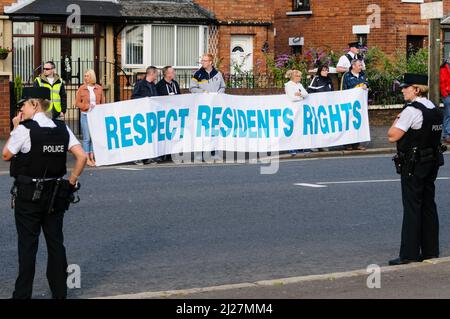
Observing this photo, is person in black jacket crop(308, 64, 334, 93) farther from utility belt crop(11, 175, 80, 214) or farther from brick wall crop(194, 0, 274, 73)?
utility belt crop(11, 175, 80, 214)

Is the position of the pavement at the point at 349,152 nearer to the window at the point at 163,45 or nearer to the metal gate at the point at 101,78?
the metal gate at the point at 101,78

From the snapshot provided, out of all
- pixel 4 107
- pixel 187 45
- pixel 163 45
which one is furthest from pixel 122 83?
pixel 4 107

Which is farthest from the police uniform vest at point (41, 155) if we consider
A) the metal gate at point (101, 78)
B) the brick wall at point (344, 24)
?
the brick wall at point (344, 24)

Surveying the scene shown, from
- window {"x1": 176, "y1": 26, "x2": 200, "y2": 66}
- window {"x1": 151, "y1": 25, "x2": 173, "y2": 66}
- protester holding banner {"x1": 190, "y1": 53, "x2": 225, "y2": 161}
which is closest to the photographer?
protester holding banner {"x1": 190, "y1": 53, "x2": 225, "y2": 161}

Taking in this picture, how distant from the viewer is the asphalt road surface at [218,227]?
10109 mm

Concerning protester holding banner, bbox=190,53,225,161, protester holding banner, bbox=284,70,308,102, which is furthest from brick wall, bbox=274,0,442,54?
protester holding banner, bbox=190,53,225,161

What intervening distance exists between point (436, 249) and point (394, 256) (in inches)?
25.4

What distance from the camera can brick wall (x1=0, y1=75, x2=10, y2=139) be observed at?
23156mm

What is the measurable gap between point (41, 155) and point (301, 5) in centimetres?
3107

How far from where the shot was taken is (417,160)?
10.1 m

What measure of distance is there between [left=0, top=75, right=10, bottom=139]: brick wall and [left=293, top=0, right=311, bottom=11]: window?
1723 cm

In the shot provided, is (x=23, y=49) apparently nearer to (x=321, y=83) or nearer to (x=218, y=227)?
(x=321, y=83)
